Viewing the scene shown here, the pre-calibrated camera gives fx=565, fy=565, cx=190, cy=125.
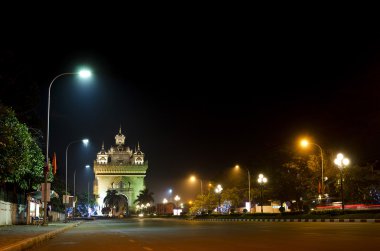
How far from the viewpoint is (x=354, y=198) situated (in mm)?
56406

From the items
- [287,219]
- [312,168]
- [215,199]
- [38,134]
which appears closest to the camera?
[38,134]

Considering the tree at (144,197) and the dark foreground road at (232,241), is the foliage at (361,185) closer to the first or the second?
the dark foreground road at (232,241)

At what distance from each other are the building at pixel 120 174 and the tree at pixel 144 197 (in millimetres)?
6636

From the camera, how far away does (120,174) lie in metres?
160

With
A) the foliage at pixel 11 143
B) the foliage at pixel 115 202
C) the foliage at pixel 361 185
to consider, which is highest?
the foliage at pixel 11 143

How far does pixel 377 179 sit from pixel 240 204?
33368mm

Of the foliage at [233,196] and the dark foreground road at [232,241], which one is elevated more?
→ the foliage at [233,196]

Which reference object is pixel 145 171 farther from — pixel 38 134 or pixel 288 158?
pixel 38 134

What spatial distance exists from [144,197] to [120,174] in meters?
13.9

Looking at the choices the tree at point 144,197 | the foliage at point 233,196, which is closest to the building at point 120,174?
the tree at point 144,197

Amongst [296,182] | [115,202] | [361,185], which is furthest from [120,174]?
[361,185]

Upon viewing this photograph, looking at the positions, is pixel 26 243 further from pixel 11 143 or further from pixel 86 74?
pixel 86 74

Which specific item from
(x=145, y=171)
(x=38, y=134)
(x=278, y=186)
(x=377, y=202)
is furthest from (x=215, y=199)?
(x=145, y=171)

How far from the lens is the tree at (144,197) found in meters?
150
